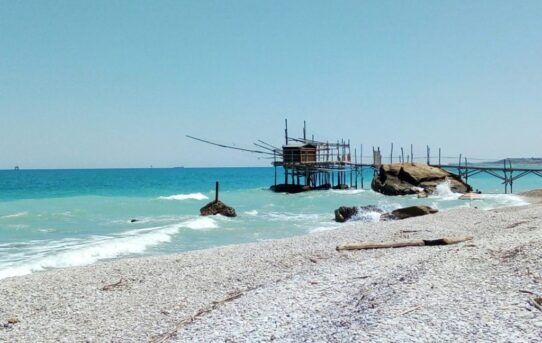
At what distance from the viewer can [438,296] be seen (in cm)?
746

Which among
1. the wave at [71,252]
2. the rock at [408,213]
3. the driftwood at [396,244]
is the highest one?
the driftwood at [396,244]

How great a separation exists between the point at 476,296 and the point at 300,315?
254 centimetres

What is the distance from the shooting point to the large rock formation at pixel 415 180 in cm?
4685

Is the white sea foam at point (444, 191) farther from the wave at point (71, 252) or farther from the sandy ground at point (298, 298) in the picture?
the sandy ground at point (298, 298)

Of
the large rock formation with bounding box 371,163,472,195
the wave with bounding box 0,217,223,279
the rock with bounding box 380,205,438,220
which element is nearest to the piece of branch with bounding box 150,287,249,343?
the wave with bounding box 0,217,223,279

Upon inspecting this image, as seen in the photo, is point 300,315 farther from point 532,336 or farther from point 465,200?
point 465,200

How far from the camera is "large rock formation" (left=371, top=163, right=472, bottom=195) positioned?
46.9 m

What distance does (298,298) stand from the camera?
8.27m

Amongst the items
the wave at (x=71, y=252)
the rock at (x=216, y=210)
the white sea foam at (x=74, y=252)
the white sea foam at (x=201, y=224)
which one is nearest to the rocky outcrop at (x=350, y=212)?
the white sea foam at (x=201, y=224)

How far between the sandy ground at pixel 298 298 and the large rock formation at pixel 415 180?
118 feet

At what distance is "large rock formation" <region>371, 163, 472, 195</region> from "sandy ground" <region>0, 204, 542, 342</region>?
3596cm

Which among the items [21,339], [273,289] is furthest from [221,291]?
[21,339]

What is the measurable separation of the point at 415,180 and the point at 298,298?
41450 millimetres

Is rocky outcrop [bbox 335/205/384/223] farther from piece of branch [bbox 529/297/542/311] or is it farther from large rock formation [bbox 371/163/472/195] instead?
large rock formation [bbox 371/163/472/195]
